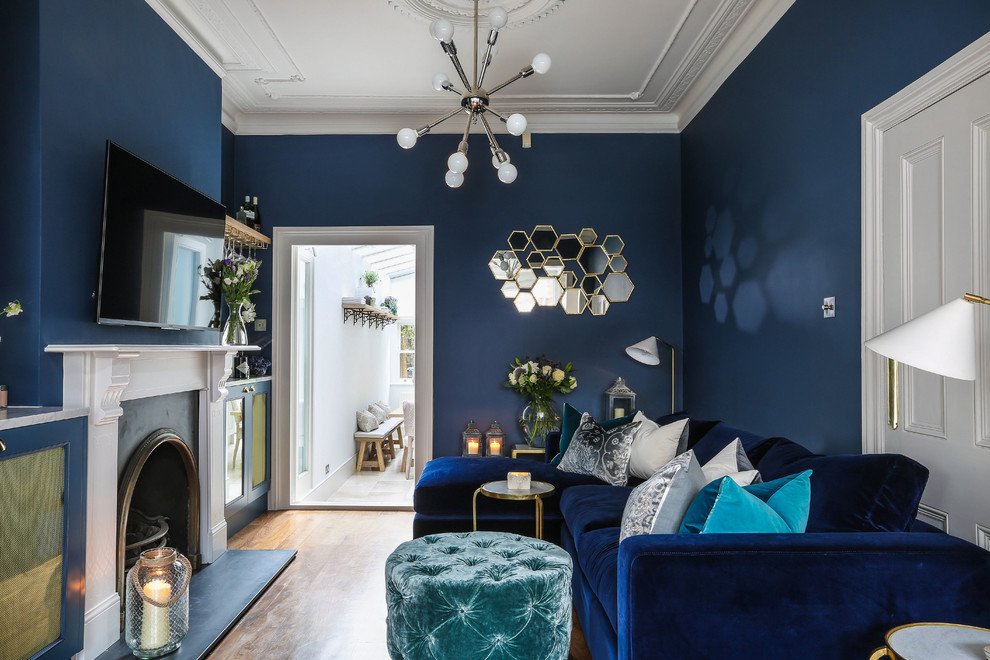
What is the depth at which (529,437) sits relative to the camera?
4746 mm

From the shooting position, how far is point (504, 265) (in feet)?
16.0

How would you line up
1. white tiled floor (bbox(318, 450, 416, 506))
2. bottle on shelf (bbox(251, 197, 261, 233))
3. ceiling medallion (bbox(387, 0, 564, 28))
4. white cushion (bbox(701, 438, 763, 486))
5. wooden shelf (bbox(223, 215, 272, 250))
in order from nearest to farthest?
white cushion (bbox(701, 438, 763, 486))
ceiling medallion (bbox(387, 0, 564, 28))
wooden shelf (bbox(223, 215, 272, 250))
bottle on shelf (bbox(251, 197, 261, 233))
white tiled floor (bbox(318, 450, 416, 506))

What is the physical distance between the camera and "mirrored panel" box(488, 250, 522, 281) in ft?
16.0

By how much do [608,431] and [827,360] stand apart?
1.31 metres

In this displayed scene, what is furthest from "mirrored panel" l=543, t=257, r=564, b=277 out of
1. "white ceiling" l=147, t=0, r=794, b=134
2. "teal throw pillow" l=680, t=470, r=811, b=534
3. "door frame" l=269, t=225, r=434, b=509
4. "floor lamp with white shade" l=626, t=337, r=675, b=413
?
"teal throw pillow" l=680, t=470, r=811, b=534

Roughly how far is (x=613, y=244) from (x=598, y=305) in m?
0.50

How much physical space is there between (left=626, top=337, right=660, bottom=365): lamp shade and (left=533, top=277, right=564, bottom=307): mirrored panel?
2.46 ft

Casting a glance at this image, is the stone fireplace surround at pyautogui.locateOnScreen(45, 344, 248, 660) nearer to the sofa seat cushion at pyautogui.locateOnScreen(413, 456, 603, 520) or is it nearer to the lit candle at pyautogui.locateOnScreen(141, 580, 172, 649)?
the lit candle at pyautogui.locateOnScreen(141, 580, 172, 649)

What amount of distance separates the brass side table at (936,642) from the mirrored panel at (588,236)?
3.73m

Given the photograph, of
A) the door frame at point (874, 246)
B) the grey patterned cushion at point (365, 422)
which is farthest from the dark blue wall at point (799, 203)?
the grey patterned cushion at point (365, 422)

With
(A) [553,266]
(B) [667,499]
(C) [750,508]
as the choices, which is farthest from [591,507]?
(A) [553,266]

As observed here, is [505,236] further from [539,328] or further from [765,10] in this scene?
[765,10]

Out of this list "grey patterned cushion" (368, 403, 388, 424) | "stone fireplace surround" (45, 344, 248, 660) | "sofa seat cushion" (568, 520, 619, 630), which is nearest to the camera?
"sofa seat cushion" (568, 520, 619, 630)

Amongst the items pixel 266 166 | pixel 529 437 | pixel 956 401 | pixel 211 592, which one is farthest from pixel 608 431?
pixel 266 166
